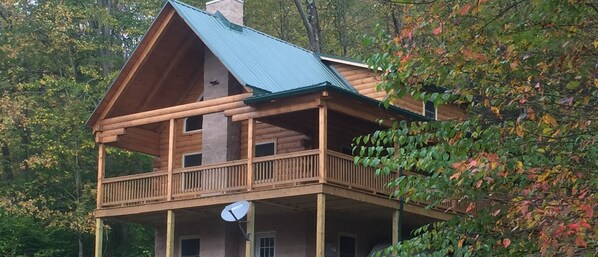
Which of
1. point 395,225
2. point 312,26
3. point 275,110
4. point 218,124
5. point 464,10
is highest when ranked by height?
point 312,26

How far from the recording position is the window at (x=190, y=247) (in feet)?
90.3

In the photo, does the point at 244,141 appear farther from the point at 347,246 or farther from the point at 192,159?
the point at 347,246

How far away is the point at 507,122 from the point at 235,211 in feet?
36.8

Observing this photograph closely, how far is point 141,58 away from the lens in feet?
87.0

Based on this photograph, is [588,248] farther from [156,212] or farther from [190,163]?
[190,163]

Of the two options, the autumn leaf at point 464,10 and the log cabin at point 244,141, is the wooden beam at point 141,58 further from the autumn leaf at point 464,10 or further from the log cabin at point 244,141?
the autumn leaf at point 464,10

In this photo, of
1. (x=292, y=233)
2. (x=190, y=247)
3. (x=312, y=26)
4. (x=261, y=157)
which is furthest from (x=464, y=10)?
(x=312, y=26)

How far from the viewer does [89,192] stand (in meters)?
36.2

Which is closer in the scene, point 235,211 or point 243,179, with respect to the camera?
point 235,211

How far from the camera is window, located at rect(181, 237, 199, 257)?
27516mm

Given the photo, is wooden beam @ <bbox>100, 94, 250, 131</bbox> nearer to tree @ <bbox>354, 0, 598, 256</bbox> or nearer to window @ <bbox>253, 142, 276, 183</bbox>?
window @ <bbox>253, 142, 276, 183</bbox>

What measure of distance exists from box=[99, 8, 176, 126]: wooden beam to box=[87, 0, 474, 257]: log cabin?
3 cm

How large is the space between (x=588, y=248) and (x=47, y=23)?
95.5 ft

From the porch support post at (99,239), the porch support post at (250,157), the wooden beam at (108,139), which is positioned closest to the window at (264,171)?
the porch support post at (250,157)
